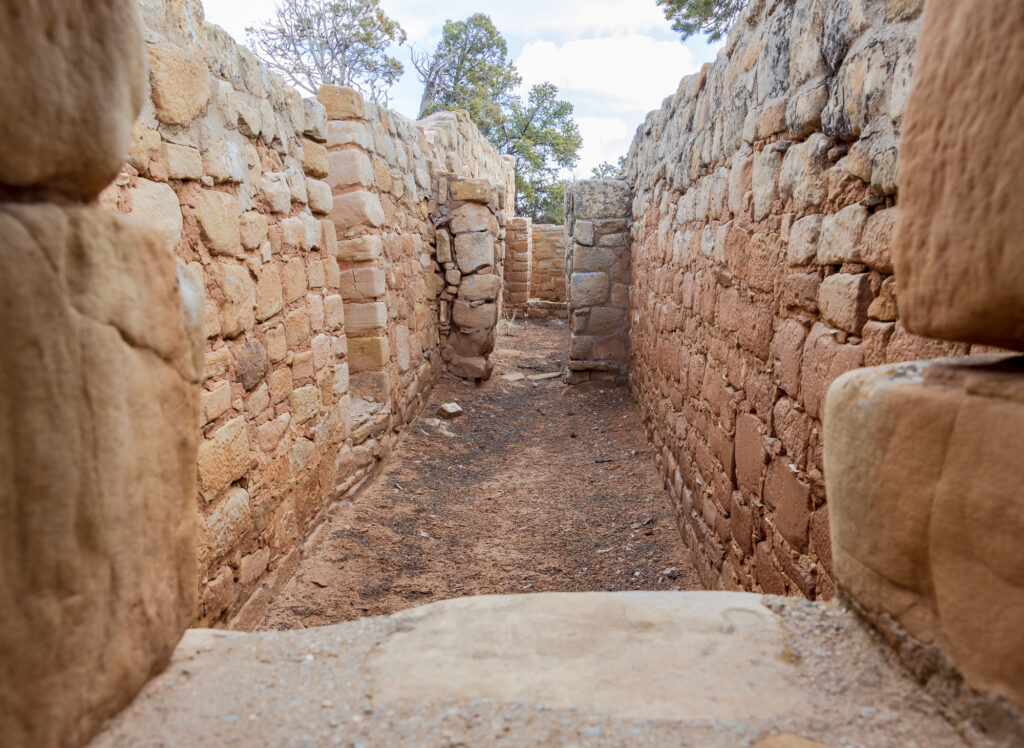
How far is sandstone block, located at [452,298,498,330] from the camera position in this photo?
20.5ft

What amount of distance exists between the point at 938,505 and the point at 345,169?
381 cm

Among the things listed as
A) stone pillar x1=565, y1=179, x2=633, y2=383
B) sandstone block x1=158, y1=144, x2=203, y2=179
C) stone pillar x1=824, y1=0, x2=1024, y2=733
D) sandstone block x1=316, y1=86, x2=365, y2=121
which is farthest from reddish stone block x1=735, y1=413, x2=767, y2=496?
stone pillar x1=565, y1=179, x2=633, y2=383

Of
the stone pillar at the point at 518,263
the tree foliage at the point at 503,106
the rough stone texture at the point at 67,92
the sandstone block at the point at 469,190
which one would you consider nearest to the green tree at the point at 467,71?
the tree foliage at the point at 503,106

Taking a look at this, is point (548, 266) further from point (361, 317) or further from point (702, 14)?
point (361, 317)

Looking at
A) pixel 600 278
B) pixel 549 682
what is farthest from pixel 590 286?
pixel 549 682

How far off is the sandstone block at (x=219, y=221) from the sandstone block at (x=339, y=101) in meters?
1.84

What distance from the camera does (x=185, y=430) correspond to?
3.16ft

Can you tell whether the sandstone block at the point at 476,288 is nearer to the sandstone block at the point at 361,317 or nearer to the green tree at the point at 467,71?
the sandstone block at the point at 361,317

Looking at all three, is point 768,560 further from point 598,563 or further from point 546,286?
point 546,286

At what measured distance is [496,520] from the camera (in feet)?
12.3

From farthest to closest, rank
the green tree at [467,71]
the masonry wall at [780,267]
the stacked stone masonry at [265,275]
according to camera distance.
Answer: the green tree at [467,71], the stacked stone masonry at [265,275], the masonry wall at [780,267]

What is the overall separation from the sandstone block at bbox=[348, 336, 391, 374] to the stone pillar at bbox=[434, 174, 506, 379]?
202 centimetres

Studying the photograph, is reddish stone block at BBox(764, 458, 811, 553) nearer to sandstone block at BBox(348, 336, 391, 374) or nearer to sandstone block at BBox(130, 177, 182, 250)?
sandstone block at BBox(130, 177, 182, 250)

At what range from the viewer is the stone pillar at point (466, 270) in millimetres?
6148
